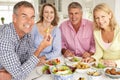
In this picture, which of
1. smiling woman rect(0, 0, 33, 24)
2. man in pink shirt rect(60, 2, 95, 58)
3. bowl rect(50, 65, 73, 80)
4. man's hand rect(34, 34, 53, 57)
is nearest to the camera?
bowl rect(50, 65, 73, 80)

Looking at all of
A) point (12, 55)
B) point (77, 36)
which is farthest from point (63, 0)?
point (12, 55)

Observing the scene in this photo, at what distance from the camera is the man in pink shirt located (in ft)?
7.10

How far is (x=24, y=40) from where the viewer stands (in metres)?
1.50

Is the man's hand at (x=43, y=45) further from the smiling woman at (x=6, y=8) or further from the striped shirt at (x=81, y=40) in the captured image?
the smiling woman at (x=6, y=8)

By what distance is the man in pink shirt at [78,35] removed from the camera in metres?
2.16

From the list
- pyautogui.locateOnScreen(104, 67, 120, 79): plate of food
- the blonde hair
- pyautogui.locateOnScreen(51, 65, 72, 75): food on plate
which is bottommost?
pyautogui.locateOnScreen(104, 67, 120, 79): plate of food

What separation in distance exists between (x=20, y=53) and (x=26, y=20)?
29cm

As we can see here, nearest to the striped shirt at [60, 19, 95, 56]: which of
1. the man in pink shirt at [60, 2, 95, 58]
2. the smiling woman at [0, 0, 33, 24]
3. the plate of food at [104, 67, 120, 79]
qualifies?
the man in pink shirt at [60, 2, 95, 58]

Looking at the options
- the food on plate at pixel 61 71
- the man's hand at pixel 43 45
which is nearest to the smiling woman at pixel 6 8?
the man's hand at pixel 43 45

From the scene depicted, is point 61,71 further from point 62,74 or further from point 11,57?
point 11,57

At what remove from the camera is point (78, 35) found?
7.21 ft

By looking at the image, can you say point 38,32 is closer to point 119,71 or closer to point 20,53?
point 20,53

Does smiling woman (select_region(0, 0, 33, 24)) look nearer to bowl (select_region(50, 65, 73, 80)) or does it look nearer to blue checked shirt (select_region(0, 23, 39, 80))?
blue checked shirt (select_region(0, 23, 39, 80))

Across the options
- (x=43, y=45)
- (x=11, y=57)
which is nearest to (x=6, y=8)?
(x=43, y=45)
